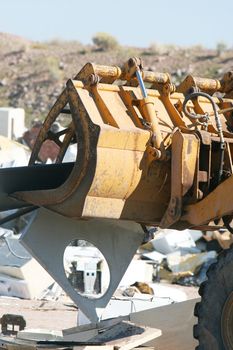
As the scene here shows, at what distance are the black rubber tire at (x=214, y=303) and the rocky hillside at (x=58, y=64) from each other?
3631cm

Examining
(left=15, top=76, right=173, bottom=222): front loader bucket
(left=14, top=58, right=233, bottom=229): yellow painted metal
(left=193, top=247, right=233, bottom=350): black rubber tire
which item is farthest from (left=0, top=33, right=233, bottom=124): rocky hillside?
(left=193, top=247, right=233, bottom=350): black rubber tire

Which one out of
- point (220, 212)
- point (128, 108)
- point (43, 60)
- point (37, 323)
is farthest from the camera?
point (43, 60)

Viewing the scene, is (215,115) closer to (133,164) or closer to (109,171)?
(133,164)

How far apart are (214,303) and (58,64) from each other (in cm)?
4353

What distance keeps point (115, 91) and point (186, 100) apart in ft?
1.75

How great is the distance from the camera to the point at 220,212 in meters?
7.91

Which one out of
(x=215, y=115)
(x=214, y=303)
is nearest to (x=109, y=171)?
(x=215, y=115)

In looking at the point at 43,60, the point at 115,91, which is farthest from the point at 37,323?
the point at 43,60

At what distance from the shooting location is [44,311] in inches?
522

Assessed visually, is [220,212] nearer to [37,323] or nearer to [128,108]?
[128,108]

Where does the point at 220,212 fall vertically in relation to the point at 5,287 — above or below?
above

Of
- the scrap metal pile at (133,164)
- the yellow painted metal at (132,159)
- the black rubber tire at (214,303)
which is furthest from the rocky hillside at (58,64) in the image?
the black rubber tire at (214,303)

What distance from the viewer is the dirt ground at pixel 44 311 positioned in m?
12.1

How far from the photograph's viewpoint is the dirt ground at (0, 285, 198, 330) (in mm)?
12109
